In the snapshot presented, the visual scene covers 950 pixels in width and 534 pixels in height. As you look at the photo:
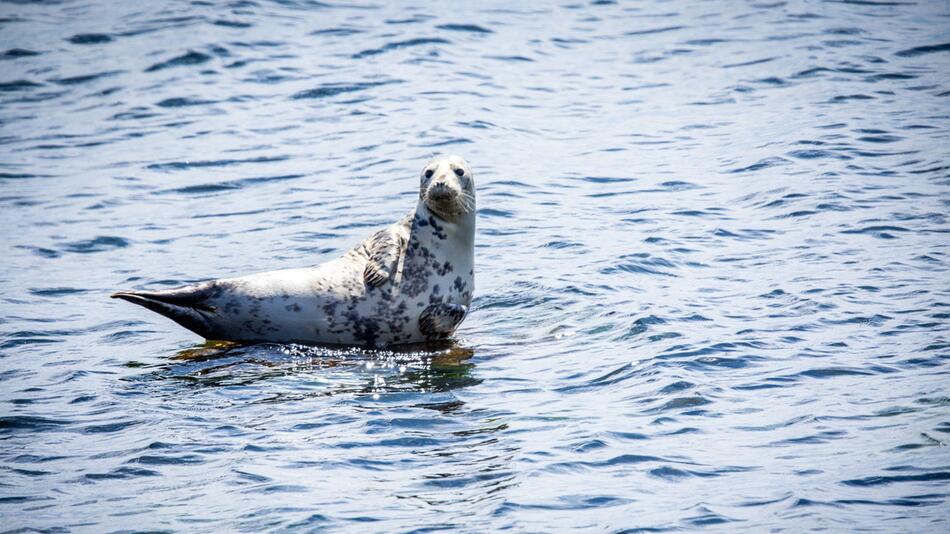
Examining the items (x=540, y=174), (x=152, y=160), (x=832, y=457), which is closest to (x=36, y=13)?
(x=152, y=160)

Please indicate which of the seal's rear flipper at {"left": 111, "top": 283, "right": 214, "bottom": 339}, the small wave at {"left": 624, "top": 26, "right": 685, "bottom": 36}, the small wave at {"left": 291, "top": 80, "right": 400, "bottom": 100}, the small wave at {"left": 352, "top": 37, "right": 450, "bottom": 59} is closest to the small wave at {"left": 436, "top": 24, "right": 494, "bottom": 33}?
the small wave at {"left": 352, "top": 37, "right": 450, "bottom": 59}

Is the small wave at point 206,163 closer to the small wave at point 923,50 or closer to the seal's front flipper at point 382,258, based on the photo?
the seal's front flipper at point 382,258

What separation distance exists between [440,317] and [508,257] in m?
2.57

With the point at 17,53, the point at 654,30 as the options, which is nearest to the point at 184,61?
the point at 17,53

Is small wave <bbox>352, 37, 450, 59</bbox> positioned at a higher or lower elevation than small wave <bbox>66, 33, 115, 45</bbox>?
lower

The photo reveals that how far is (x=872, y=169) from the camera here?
14578mm

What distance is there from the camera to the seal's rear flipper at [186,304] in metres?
10.2

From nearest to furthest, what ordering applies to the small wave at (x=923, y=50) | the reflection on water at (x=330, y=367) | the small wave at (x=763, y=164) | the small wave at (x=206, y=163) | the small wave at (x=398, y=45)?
the reflection on water at (x=330, y=367) → the small wave at (x=763, y=164) → the small wave at (x=206, y=163) → the small wave at (x=923, y=50) → the small wave at (x=398, y=45)

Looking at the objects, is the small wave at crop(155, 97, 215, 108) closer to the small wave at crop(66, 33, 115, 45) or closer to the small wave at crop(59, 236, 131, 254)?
the small wave at crop(66, 33, 115, 45)

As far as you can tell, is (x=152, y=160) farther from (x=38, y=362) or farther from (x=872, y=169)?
(x=872, y=169)

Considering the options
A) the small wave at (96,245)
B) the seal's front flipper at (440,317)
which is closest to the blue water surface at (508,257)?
the small wave at (96,245)

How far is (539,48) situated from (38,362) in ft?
43.2

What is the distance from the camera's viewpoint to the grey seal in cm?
1023

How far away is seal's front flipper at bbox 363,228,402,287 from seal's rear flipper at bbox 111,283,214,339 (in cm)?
129
